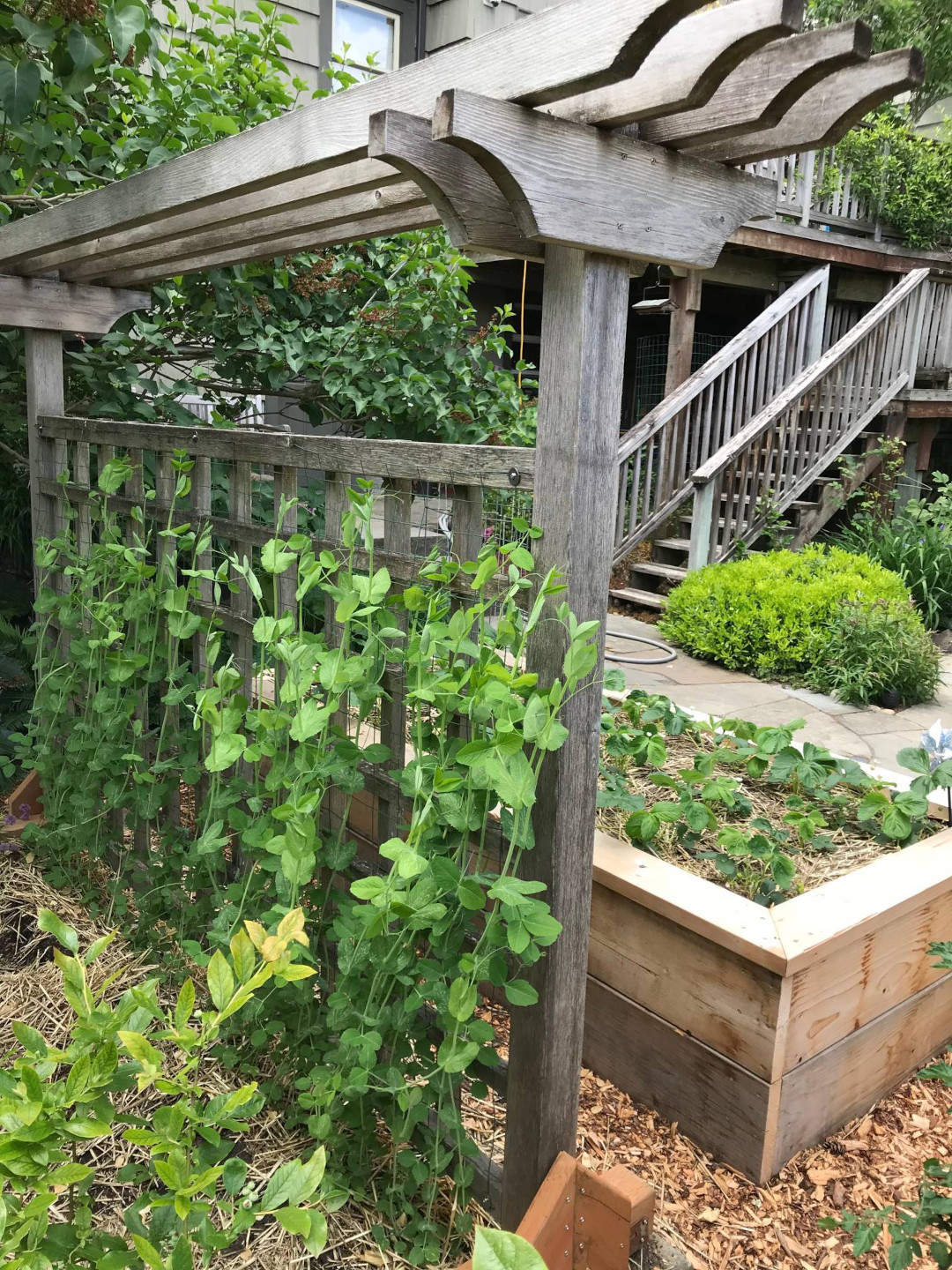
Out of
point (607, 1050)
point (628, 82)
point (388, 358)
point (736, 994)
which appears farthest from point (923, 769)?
point (388, 358)

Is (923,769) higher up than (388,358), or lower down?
lower down

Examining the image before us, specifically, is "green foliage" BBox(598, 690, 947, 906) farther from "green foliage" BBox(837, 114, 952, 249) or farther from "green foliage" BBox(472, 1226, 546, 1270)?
"green foliage" BBox(837, 114, 952, 249)

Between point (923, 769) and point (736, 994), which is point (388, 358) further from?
point (736, 994)

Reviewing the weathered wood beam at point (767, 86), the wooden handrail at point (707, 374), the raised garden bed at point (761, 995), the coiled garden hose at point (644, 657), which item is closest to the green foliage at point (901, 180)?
the wooden handrail at point (707, 374)

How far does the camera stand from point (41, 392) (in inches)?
134

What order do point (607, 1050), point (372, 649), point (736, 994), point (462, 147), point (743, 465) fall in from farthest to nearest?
point (743, 465)
point (607, 1050)
point (736, 994)
point (372, 649)
point (462, 147)

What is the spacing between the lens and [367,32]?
722cm

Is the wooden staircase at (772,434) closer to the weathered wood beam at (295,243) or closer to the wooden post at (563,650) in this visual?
the weathered wood beam at (295,243)

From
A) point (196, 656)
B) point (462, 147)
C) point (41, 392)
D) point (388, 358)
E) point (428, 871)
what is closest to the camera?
point (462, 147)

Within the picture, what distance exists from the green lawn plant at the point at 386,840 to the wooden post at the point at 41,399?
1183mm

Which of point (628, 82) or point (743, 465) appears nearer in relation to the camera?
point (628, 82)

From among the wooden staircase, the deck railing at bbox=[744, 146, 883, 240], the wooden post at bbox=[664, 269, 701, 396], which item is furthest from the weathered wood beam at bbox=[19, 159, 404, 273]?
the deck railing at bbox=[744, 146, 883, 240]

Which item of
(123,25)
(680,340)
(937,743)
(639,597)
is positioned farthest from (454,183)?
(680,340)

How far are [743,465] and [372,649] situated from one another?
535 centimetres
